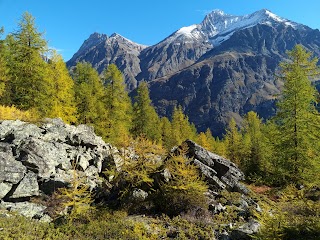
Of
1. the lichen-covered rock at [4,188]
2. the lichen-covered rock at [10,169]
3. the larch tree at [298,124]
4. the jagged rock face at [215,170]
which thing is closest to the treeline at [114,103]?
the larch tree at [298,124]

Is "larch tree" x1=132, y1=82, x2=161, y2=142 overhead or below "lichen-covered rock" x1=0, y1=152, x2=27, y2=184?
overhead

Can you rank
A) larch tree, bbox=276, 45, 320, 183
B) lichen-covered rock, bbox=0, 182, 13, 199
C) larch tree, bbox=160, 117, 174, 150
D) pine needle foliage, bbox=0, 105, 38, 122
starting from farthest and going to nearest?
larch tree, bbox=160, 117, 174, 150
larch tree, bbox=276, 45, 320, 183
pine needle foliage, bbox=0, 105, 38, 122
lichen-covered rock, bbox=0, 182, 13, 199

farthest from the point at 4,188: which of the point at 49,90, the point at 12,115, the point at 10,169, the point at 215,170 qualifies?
the point at 49,90

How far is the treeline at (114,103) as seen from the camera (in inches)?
847

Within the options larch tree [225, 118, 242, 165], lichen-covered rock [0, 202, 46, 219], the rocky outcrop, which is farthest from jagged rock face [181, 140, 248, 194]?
larch tree [225, 118, 242, 165]

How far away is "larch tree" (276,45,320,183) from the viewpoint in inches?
833

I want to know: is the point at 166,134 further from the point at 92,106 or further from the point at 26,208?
Result: the point at 26,208

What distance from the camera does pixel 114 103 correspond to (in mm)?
34406

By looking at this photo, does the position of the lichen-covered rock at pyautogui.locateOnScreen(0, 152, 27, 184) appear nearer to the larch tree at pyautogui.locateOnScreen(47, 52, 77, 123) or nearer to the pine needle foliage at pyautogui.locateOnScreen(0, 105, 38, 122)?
the pine needle foliage at pyautogui.locateOnScreen(0, 105, 38, 122)

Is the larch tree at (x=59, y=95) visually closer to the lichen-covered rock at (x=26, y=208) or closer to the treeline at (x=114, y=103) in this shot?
the treeline at (x=114, y=103)

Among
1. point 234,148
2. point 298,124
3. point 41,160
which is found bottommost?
point 234,148

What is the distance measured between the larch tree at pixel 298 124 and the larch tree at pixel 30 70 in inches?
821

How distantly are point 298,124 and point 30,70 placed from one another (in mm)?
23764

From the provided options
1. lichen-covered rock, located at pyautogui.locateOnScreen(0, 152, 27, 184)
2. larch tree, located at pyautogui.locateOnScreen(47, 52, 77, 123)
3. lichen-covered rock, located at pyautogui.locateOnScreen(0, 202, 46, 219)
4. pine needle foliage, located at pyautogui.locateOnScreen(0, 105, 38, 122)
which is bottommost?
lichen-covered rock, located at pyautogui.locateOnScreen(0, 202, 46, 219)
